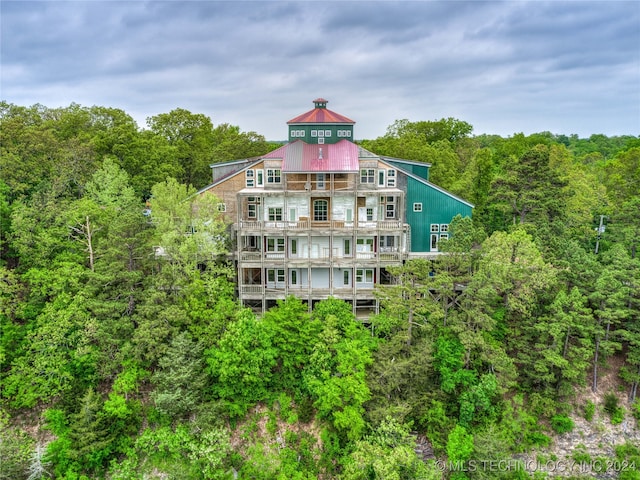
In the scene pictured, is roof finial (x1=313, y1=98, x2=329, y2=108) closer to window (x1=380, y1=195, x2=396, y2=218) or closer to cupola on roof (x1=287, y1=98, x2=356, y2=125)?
cupola on roof (x1=287, y1=98, x2=356, y2=125)

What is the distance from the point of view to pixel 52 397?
27766 mm

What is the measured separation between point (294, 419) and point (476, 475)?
1177cm

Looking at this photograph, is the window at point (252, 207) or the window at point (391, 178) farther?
the window at point (252, 207)

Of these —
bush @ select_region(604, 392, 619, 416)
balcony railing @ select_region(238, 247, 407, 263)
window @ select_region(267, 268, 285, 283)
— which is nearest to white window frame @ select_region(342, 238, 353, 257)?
balcony railing @ select_region(238, 247, 407, 263)

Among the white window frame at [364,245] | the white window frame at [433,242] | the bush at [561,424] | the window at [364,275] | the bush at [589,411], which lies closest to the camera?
the bush at [561,424]

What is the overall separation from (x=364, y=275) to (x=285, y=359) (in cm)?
1074

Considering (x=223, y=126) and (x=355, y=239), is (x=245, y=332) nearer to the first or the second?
(x=355, y=239)

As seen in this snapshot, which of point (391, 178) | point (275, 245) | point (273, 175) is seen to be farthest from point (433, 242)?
point (273, 175)

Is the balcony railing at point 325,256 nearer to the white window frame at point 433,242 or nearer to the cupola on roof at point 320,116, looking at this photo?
the white window frame at point 433,242

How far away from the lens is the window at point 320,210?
35.8 meters

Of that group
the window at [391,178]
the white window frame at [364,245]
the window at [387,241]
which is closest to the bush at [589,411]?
the window at [387,241]

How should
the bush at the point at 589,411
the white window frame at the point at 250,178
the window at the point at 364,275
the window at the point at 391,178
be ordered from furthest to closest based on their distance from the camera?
1. the white window frame at the point at 250,178
2. the window at the point at 391,178
3. the window at the point at 364,275
4. the bush at the point at 589,411

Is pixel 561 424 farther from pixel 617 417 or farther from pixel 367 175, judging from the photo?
pixel 367 175

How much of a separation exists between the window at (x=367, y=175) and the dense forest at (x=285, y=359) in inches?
371
